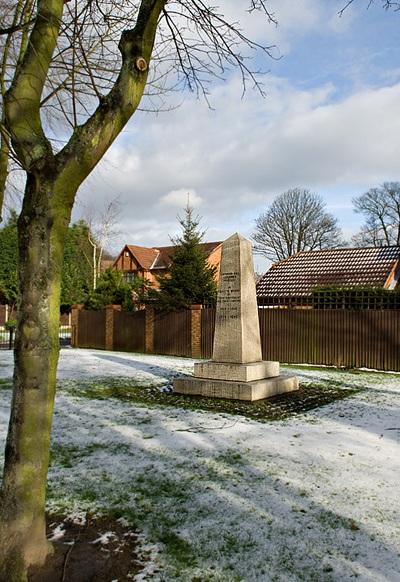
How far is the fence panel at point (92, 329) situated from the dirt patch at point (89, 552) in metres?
17.7

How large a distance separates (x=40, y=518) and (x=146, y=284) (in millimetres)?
18988

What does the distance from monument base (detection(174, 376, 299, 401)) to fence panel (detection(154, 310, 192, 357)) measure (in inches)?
328

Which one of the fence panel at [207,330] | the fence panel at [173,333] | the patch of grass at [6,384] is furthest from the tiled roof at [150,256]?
the patch of grass at [6,384]

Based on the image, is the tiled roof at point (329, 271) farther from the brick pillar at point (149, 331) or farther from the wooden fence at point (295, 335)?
the brick pillar at point (149, 331)

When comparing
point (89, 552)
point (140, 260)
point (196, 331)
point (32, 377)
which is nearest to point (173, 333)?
point (196, 331)

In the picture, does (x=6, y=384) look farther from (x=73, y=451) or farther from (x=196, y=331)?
(x=196, y=331)

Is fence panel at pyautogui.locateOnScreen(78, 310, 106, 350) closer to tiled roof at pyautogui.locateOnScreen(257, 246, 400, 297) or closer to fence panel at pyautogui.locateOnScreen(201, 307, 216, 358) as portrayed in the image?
fence panel at pyautogui.locateOnScreen(201, 307, 216, 358)

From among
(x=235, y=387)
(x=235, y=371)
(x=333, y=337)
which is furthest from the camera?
(x=333, y=337)

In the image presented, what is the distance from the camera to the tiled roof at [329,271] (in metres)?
22.2

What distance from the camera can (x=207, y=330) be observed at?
17.2 meters

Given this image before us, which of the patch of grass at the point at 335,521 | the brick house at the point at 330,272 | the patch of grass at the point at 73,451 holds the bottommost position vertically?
the patch of grass at the point at 335,521

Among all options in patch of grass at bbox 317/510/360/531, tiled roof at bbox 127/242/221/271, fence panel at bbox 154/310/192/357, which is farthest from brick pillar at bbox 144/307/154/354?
tiled roof at bbox 127/242/221/271

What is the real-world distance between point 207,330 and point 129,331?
165 inches

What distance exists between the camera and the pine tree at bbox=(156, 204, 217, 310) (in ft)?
61.0
